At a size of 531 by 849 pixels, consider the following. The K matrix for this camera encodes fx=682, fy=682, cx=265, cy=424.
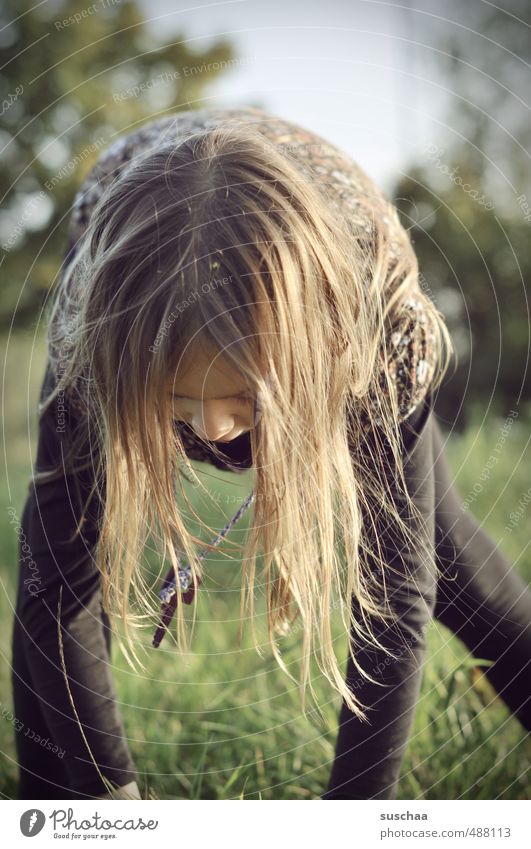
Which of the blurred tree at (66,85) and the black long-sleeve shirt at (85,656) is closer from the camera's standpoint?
the black long-sleeve shirt at (85,656)

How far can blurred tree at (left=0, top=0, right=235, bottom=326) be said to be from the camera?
2496 millimetres

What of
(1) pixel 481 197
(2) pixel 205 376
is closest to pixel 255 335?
(2) pixel 205 376

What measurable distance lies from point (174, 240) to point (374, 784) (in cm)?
63

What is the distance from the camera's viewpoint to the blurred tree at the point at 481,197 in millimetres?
1572

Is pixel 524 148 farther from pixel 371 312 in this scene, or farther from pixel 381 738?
pixel 381 738

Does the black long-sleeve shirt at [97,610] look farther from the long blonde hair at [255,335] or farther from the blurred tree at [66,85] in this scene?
the blurred tree at [66,85]

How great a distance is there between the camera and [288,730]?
3.54ft

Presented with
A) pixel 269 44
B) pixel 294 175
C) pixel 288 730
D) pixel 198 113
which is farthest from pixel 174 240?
pixel 288 730

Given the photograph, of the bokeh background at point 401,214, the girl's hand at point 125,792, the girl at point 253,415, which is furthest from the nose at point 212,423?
the girl's hand at point 125,792

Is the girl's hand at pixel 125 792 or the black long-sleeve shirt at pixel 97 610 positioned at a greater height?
the black long-sleeve shirt at pixel 97 610

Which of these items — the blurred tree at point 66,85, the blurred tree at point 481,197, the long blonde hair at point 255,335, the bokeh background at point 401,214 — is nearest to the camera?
the long blonde hair at point 255,335

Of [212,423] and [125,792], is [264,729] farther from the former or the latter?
[212,423]

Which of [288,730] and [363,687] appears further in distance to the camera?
[288,730]

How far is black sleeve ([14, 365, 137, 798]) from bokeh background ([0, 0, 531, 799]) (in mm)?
194
